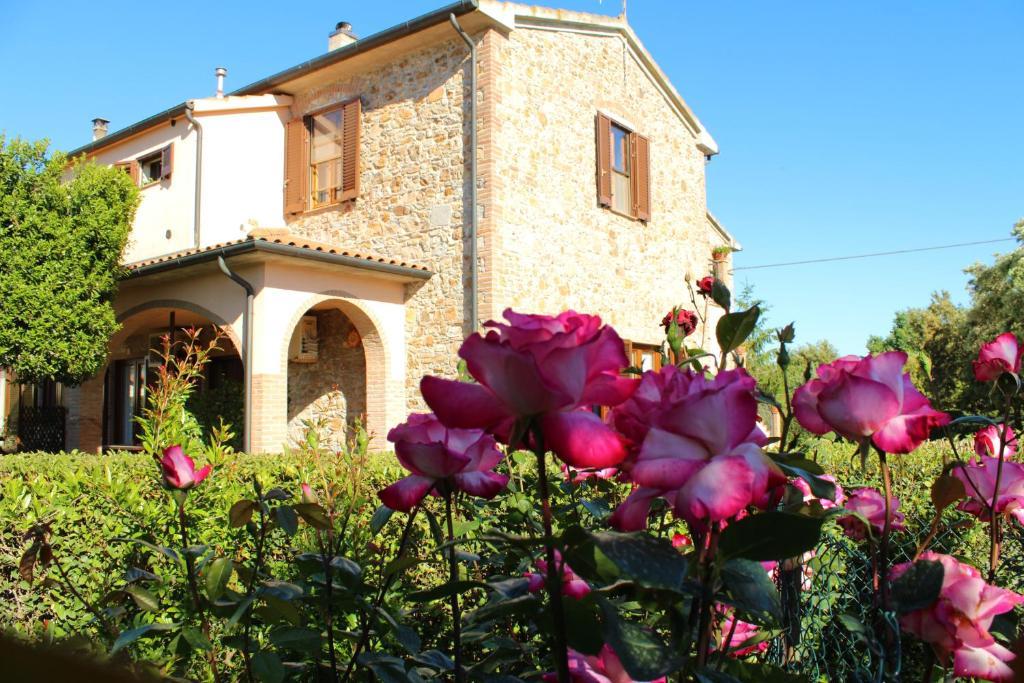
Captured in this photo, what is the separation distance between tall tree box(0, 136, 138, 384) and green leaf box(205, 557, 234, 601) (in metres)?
9.35

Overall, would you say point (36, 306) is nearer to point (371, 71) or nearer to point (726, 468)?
point (371, 71)

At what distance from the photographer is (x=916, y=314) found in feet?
Result: 117

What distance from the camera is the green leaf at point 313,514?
1161mm

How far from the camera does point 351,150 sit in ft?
36.7

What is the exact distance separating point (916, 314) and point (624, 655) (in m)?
39.5

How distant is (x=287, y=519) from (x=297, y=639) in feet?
0.59

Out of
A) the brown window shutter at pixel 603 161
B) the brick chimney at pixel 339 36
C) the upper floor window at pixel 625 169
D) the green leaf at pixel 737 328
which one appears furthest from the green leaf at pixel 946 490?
the brick chimney at pixel 339 36

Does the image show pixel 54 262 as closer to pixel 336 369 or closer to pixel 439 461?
pixel 336 369

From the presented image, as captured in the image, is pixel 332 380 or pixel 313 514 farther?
pixel 332 380

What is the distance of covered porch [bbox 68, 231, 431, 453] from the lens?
907 cm

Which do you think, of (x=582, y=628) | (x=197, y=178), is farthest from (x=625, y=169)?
(x=582, y=628)

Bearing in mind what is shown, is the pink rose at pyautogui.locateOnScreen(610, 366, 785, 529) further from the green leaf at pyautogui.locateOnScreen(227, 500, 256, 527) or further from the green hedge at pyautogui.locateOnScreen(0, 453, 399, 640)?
the green hedge at pyautogui.locateOnScreen(0, 453, 399, 640)

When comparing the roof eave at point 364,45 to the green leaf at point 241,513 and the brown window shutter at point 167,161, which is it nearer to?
the brown window shutter at point 167,161

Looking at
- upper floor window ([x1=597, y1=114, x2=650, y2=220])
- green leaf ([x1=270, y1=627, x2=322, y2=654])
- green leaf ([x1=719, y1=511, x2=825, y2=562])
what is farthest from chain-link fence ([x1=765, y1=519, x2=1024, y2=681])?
upper floor window ([x1=597, y1=114, x2=650, y2=220])
